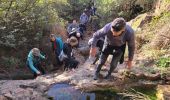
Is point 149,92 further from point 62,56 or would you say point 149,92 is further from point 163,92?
point 62,56

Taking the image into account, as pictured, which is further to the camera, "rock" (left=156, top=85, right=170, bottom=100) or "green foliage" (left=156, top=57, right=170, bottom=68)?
"green foliage" (left=156, top=57, right=170, bottom=68)

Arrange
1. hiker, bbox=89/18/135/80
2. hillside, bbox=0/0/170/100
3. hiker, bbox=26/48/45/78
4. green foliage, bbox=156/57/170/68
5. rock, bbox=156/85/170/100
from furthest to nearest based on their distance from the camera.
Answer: hiker, bbox=26/48/45/78 < green foliage, bbox=156/57/170/68 < hillside, bbox=0/0/170/100 < hiker, bbox=89/18/135/80 < rock, bbox=156/85/170/100

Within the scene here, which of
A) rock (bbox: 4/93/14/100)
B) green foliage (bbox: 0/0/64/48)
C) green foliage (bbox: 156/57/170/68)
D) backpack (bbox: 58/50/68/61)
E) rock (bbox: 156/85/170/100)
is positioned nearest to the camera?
rock (bbox: 156/85/170/100)

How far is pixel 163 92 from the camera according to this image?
676 cm

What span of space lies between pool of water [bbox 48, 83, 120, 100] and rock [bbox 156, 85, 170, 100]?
926 millimetres

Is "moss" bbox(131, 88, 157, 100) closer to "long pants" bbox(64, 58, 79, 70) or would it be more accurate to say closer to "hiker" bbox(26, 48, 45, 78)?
"long pants" bbox(64, 58, 79, 70)

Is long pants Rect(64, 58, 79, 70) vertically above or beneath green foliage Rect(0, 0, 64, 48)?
beneath

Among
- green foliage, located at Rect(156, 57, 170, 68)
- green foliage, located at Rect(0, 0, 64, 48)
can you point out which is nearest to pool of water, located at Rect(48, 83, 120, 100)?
green foliage, located at Rect(156, 57, 170, 68)

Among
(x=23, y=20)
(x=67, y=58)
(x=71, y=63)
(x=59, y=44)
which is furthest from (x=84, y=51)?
(x=67, y=58)

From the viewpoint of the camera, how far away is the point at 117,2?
56.8 feet

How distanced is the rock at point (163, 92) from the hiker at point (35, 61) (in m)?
4.37

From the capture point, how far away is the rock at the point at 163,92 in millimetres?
6405

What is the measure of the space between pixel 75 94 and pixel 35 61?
3.38 m

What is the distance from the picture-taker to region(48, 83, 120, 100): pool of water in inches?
291
